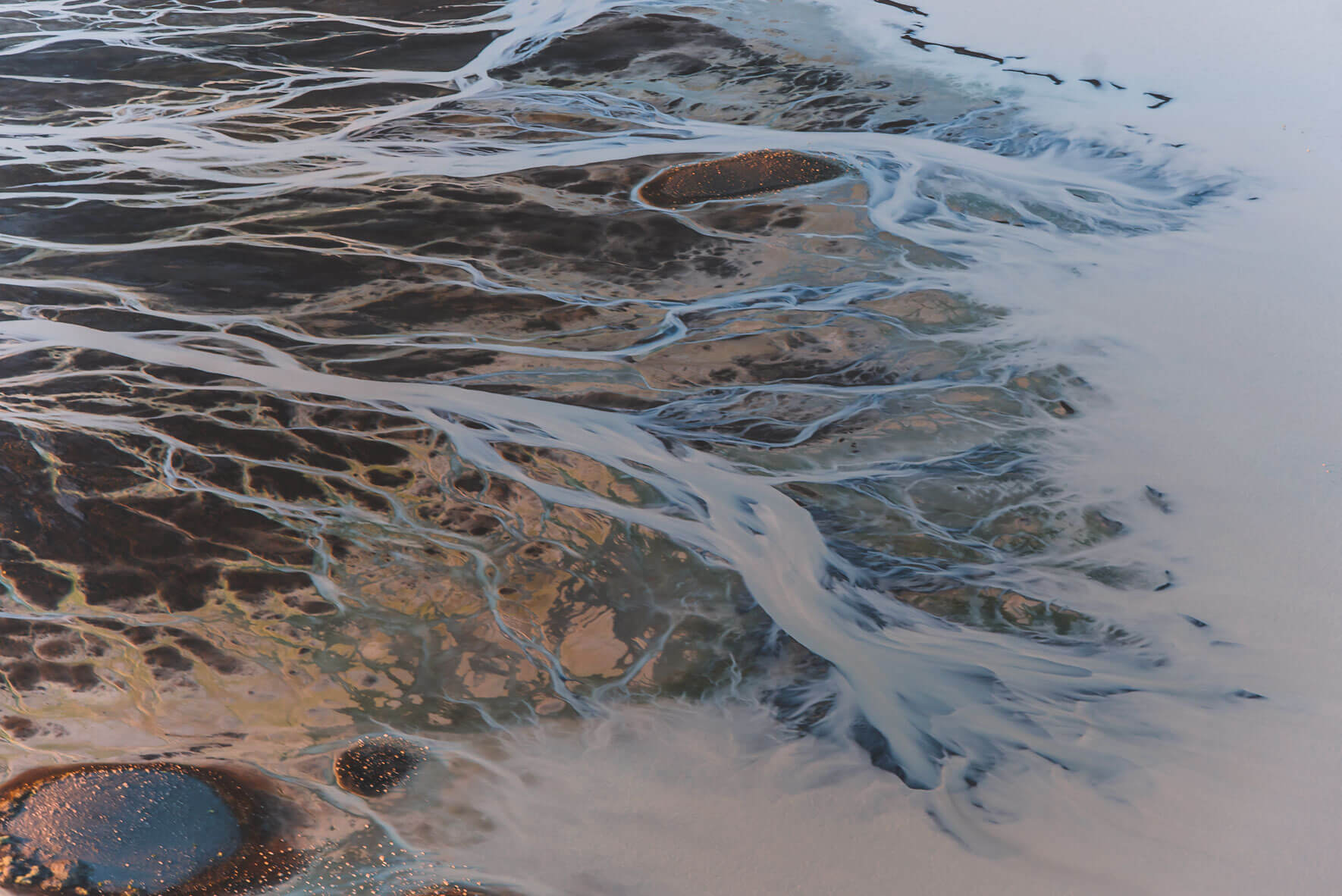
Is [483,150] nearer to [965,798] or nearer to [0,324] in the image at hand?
[0,324]

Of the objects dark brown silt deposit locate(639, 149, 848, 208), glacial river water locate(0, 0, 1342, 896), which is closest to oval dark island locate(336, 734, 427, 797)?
glacial river water locate(0, 0, 1342, 896)

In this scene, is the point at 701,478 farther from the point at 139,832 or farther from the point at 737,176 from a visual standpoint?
the point at 737,176

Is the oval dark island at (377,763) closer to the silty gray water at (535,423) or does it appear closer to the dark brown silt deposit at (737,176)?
the silty gray water at (535,423)

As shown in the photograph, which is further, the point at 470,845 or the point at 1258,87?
the point at 1258,87

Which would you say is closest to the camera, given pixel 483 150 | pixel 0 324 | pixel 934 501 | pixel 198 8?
pixel 934 501

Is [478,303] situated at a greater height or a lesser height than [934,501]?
greater

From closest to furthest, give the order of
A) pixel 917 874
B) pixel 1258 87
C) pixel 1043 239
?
pixel 917 874, pixel 1043 239, pixel 1258 87

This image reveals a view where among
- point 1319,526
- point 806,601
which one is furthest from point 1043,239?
point 806,601

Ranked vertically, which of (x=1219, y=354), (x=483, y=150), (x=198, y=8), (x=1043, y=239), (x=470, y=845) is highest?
(x=198, y=8)
